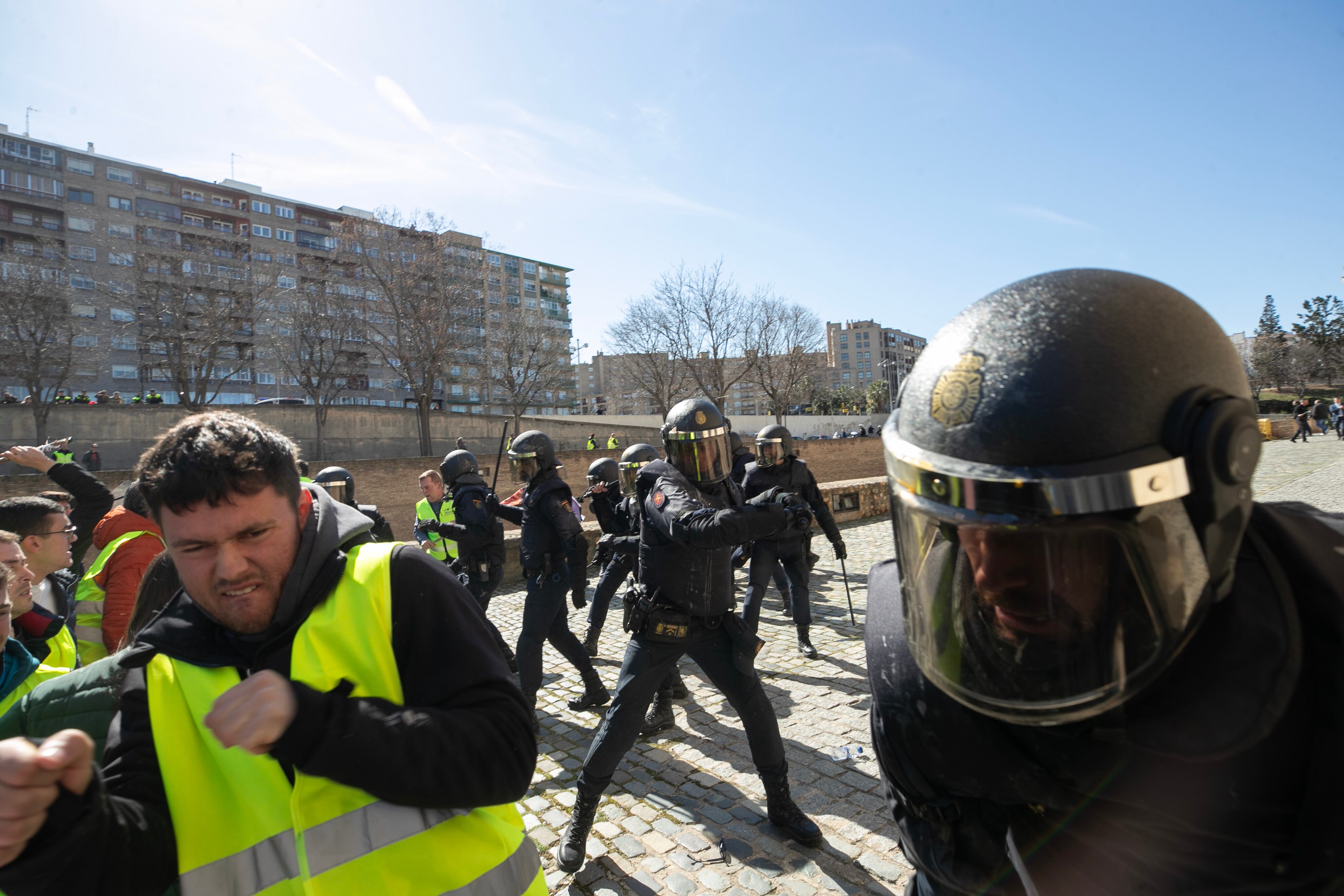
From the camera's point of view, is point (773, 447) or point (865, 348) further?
point (865, 348)

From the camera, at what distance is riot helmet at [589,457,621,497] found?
23.5 feet

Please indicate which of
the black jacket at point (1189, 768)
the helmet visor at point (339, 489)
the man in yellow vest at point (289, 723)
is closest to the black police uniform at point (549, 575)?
the helmet visor at point (339, 489)

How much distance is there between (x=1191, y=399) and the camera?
95 centimetres

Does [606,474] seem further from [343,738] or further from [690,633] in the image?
[343,738]

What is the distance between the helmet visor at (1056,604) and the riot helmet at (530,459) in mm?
4964

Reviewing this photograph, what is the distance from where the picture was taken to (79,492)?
480 centimetres

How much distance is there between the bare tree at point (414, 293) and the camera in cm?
3158

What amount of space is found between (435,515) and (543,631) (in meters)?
2.34

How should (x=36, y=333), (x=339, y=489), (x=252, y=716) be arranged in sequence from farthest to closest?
(x=36, y=333), (x=339, y=489), (x=252, y=716)

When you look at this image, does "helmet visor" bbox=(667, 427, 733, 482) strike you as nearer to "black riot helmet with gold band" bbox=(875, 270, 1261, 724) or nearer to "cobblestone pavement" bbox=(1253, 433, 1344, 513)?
"black riot helmet with gold band" bbox=(875, 270, 1261, 724)

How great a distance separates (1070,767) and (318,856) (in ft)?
4.34

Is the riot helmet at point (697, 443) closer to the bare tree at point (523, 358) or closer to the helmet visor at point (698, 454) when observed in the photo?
the helmet visor at point (698, 454)

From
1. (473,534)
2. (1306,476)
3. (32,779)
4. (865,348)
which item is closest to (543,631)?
(473,534)

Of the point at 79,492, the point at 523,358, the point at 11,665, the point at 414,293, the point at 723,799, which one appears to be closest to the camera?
the point at 11,665
